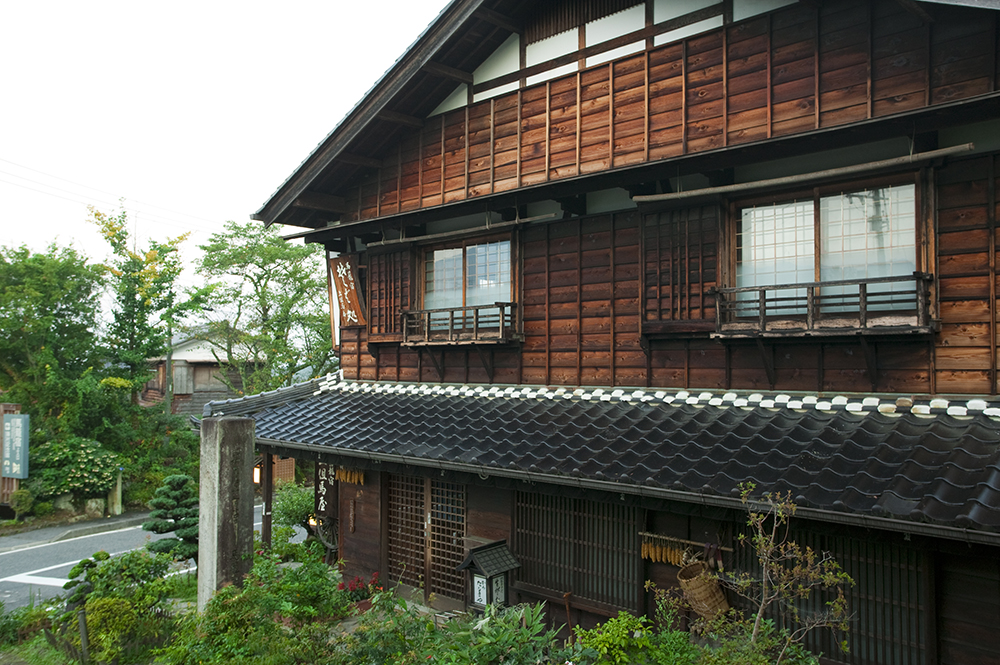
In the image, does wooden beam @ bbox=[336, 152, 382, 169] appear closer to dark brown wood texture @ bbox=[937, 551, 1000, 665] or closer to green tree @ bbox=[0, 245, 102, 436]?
dark brown wood texture @ bbox=[937, 551, 1000, 665]

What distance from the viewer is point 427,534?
11.0m

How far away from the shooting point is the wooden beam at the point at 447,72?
34.9 ft

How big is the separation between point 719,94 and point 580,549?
22.3 ft

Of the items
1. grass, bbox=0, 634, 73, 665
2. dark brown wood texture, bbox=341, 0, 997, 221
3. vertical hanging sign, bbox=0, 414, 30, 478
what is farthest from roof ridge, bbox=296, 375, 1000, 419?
vertical hanging sign, bbox=0, 414, 30, 478

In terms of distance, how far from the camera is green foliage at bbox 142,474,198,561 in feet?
43.1

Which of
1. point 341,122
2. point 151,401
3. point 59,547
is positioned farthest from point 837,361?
point 151,401

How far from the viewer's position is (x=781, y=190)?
7965 mm

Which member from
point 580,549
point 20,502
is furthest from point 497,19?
point 20,502

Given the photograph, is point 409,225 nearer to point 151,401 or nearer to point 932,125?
point 932,125

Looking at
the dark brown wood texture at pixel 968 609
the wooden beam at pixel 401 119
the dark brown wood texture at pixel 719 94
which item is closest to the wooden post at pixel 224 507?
the dark brown wood texture at pixel 719 94

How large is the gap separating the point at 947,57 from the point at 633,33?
4184 mm

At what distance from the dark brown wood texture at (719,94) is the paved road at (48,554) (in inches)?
518

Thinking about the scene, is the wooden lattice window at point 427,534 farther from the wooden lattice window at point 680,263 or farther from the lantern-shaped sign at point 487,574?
the wooden lattice window at point 680,263

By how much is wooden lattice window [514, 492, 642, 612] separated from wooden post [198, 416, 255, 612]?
4.14m
